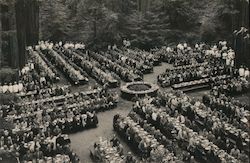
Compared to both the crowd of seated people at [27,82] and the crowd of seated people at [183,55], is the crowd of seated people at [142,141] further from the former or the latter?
the crowd of seated people at [183,55]

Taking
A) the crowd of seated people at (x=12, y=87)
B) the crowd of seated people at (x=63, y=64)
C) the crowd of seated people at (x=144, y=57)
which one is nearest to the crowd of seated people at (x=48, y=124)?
the crowd of seated people at (x=12, y=87)

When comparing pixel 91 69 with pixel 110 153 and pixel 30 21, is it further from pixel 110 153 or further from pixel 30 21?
pixel 110 153

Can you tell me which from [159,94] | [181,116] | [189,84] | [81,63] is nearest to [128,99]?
[159,94]

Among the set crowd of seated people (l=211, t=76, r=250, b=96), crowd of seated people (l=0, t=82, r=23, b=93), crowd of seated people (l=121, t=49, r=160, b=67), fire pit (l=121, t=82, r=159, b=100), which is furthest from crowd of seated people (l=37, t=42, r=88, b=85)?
crowd of seated people (l=211, t=76, r=250, b=96)

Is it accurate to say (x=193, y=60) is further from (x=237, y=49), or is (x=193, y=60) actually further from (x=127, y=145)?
(x=127, y=145)

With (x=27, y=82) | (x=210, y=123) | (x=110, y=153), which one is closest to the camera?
(x=110, y=153)

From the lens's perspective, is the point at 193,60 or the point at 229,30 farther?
the point at 229,30

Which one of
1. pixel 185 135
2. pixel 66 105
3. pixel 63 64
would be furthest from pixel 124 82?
pixel 185 135
